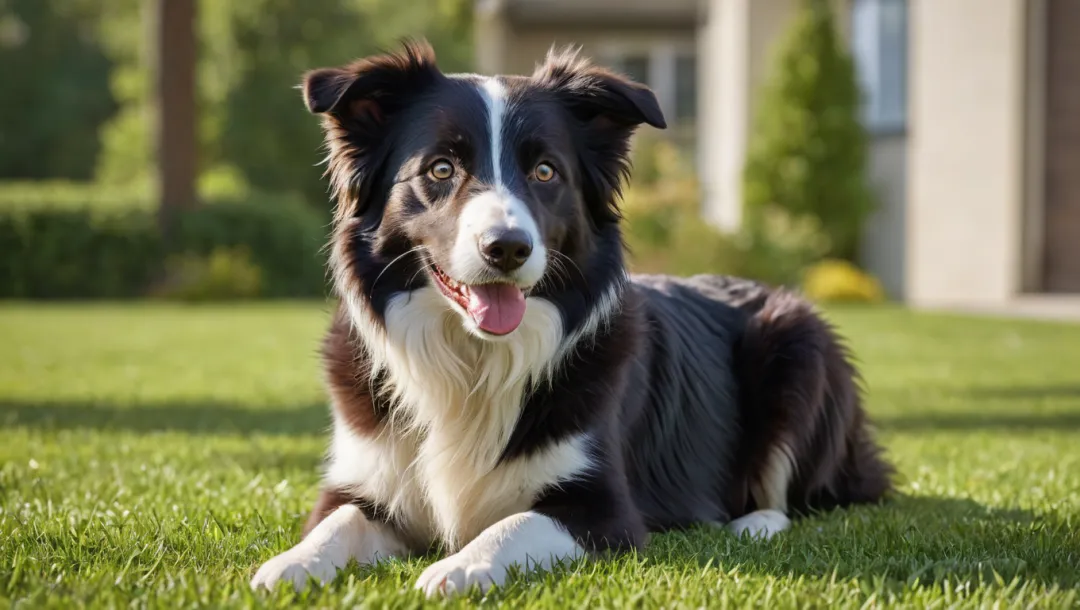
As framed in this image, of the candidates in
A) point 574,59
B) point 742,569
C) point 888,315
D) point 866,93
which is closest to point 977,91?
point 888,315

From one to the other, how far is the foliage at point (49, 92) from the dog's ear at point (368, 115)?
157 ft

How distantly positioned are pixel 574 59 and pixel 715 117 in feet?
73.9

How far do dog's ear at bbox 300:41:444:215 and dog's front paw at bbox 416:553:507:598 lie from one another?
4.61ft

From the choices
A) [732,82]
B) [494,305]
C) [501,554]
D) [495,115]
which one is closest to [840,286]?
[732,82]

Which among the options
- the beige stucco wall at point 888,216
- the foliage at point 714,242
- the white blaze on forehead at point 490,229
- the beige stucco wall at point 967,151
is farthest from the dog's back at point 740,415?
the beige stucco wall at point 888,216

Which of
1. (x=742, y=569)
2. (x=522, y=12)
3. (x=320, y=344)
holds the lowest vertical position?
(x=742, y=569)

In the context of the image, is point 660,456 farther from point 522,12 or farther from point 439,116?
point 522,12

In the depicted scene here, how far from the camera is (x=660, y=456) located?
4.44m

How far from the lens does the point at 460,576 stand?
3102 mm

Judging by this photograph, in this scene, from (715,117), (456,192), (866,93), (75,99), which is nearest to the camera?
(456,192)

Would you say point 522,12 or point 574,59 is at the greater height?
point 522,12

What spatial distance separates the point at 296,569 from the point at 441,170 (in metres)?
1.39

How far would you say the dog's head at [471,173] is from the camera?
3633 millimetres

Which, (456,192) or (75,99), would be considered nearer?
(456,192)
